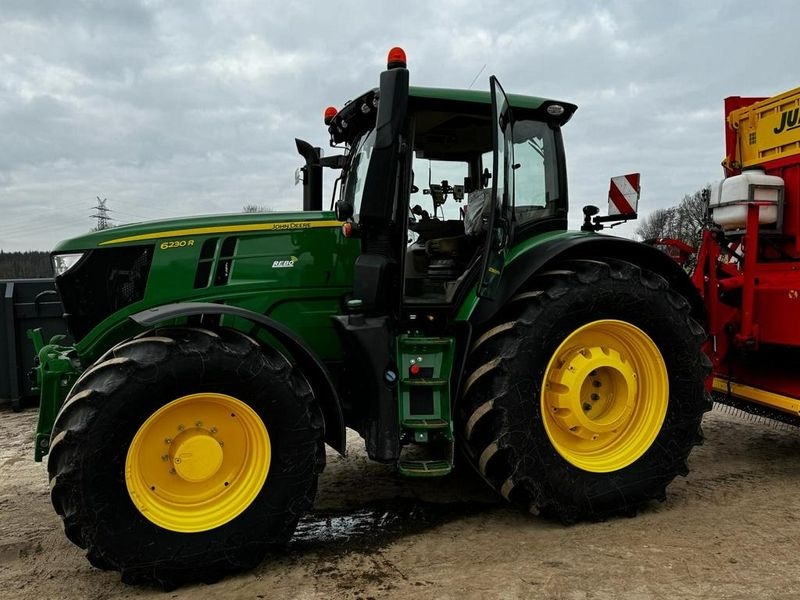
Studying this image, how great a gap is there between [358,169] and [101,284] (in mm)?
1620

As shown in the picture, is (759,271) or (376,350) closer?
(376,350)

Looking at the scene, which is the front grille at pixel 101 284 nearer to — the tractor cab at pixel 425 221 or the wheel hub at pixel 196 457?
the wheel hub at pixel 196 457

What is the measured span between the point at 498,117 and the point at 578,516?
227 centimetres

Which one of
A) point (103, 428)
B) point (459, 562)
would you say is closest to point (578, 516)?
point (459, 562)

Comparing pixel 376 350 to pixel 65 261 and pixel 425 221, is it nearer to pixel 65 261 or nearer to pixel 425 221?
pixel 425 221

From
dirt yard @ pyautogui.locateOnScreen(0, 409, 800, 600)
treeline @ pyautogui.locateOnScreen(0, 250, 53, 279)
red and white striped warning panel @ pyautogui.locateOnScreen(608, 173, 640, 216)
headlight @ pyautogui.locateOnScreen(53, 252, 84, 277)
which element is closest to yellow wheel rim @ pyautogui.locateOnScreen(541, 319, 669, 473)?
dirt yard @ pyautogui.locateOnScreen(0, 409, 800, 600)

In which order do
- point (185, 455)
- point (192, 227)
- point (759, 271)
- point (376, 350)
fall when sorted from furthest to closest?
point (759, 271)
point (192, 227)
point (376, 350)
point (185, 455)

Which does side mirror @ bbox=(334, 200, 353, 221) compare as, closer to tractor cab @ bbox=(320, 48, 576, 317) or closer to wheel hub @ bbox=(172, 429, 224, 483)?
tractor cab @ bbox=(320, 48, 576, 317)

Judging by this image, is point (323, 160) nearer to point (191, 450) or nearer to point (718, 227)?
point (191, 450)

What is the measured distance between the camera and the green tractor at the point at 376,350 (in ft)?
9.56

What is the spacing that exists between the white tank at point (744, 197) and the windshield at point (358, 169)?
8.81ft

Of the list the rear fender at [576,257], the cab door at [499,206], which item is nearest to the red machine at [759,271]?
the rear fender at [576,257]

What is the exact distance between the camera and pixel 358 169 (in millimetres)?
3873

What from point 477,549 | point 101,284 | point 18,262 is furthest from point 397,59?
point 18,262
